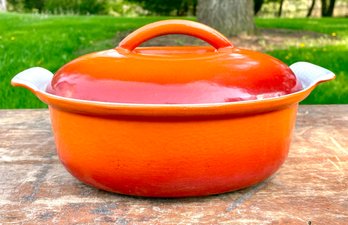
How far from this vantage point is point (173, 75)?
75cm

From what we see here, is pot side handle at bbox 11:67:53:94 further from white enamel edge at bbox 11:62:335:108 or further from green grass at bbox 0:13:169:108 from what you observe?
green grass at bbox 0:13:169:108

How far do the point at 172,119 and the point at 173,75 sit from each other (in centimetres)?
6

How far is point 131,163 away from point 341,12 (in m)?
14.3

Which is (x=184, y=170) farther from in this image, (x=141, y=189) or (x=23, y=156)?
(x=23, y=156)

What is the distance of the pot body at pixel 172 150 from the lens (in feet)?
2.45

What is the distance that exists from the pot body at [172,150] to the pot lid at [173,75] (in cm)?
3

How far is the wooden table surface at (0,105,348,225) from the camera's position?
771 millimetres

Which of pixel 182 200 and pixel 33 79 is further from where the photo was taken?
pixel 33 79

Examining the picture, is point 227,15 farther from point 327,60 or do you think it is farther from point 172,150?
point 172,150

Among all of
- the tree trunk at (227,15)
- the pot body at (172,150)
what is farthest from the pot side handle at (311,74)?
the tree trunk at (227,15)

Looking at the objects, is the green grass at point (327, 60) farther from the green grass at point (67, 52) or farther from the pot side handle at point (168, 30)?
the pot side handle at point (168, 30)

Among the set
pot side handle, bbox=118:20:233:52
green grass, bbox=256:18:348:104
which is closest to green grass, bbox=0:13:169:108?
green grass, bbox=256:18:348:104

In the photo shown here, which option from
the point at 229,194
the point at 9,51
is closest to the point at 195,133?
the point at 229,194

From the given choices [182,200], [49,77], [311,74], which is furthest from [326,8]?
[182,200]
